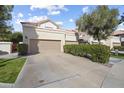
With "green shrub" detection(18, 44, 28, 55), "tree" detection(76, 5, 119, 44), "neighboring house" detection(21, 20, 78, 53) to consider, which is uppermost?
"tree" detection(76, 5, 119, 44)

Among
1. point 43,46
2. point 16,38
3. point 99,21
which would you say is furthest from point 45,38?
point 16,38

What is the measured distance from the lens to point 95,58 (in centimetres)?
1512

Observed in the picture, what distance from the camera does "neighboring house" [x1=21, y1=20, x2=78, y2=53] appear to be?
23.2 metres

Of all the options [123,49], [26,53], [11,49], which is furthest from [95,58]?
[123,49]

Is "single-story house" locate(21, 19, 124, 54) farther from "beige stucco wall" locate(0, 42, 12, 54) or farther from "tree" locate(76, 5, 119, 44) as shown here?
"beige stucco wall" locate(0, 42, 12, 54)

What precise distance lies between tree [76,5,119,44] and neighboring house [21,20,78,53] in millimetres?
2951

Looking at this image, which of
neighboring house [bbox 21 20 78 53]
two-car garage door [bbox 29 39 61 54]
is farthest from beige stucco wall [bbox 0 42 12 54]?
two-car garage door [bbox 29 39 61 54]

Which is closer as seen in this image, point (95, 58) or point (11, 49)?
point (95, 58)

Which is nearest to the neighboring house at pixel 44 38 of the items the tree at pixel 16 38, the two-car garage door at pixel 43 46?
the two-car garage door at pixel 43 46

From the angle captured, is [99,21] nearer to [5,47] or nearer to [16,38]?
[5,47]

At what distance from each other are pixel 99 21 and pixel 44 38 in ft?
29.4

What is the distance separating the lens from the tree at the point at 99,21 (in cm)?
2548

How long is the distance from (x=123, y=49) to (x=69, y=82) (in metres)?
25.8
